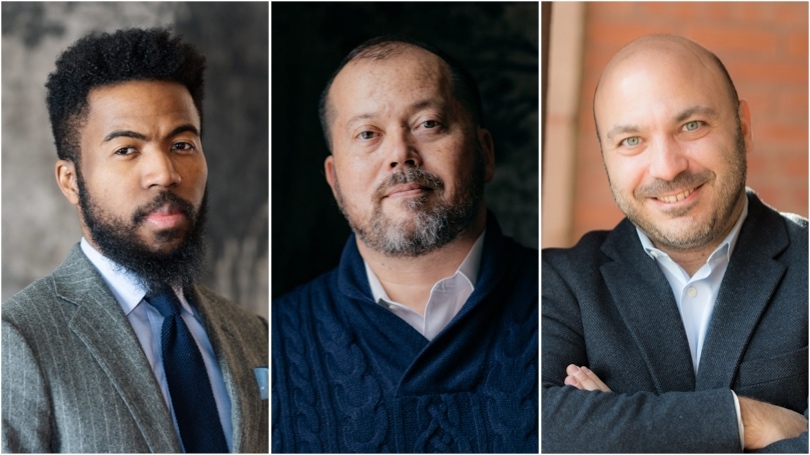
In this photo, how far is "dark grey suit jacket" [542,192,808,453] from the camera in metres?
2.71

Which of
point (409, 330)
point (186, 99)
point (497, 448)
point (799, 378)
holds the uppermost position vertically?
point (186, 99)

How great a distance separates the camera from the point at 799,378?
284cm

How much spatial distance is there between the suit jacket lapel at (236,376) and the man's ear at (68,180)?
48 centimetres

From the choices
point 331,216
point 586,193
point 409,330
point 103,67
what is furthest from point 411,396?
point 103,67

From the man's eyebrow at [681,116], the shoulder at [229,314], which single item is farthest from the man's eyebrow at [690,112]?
the shoulder at [229,314]

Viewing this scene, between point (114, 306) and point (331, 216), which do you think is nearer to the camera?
point (114, 306)

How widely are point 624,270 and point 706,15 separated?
0.88 meters

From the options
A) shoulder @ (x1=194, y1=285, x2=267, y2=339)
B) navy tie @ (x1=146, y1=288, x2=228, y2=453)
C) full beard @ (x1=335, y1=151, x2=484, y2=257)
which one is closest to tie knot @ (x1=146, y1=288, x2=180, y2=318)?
navy tie @ (x1=146, y1=288, x2=228, y2=453)

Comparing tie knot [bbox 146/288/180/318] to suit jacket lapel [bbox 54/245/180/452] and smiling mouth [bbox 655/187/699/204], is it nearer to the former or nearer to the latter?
suit jacket lapel [bbox 54/245/180/452]

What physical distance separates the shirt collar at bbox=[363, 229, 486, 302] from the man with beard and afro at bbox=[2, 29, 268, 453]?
46 centimetres

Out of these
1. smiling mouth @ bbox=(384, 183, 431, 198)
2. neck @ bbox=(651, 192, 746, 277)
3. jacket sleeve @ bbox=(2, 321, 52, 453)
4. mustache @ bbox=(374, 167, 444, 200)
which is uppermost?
mustache @ bbox=(374, 167, 444, 200)

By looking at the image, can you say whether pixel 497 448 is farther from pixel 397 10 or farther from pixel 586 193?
pixel 397 10

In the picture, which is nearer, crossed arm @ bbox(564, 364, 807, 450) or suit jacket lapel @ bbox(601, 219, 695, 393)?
crossed arm @ bbox(564, 364, 807, 450)

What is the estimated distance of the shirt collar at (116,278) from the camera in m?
2.82
